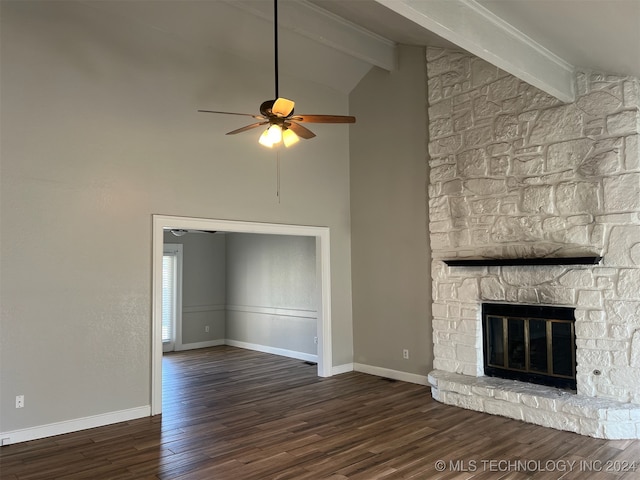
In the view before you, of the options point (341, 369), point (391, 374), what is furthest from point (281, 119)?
point (341, 369)

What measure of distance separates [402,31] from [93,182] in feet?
13.2

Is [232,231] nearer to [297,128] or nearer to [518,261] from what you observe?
[297,128]

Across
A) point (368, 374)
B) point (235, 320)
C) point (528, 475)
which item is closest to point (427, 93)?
point (368, 374)

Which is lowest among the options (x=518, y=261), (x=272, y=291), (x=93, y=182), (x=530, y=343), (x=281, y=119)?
(x=530, y=343)

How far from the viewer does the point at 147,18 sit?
506cm

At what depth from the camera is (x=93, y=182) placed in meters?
4.71

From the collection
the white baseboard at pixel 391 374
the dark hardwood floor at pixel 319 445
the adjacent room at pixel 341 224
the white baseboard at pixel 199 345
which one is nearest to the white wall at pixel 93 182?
the adjacent room at pixel 341 224

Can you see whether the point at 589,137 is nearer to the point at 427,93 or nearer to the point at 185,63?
the point at 427,93

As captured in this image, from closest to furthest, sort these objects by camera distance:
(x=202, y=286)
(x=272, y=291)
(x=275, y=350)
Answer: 1. (x=275, y=350)
2. (x=272, y=291)
3. (x=202, y=286)

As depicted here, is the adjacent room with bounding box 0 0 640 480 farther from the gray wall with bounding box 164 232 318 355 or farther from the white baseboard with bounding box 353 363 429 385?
the gray wall with bounding box 164 232 318 355

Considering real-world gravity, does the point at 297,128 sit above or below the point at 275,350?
above

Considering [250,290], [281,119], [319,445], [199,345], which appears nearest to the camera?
[281,119]

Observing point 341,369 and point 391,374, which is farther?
point 341,369

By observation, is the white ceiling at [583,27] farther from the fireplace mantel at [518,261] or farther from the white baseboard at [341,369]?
the white baseboard at [341,369]
